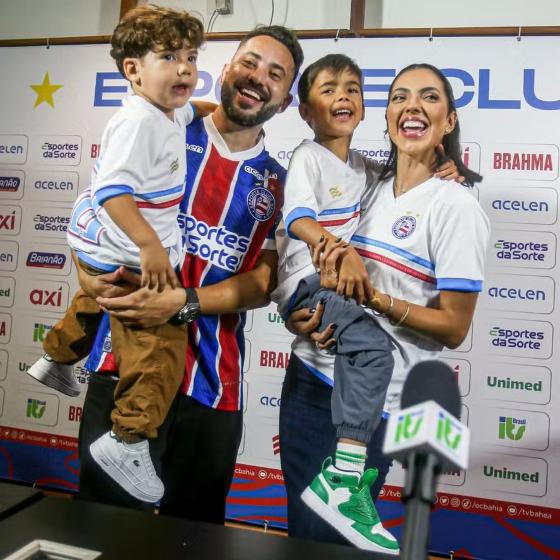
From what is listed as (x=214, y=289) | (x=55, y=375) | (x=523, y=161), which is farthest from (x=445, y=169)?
(x=55, y=375)

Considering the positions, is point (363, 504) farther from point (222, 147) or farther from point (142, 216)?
point (222, 147)

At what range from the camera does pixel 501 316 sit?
6.78 feet

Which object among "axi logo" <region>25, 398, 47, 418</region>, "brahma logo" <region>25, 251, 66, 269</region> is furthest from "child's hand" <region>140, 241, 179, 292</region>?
"axi logo" <region>25, 398, 47, 418</region>

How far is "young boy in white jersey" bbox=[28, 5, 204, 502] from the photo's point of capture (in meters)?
1.72

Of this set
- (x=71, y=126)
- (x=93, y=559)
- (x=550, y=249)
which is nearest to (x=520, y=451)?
(x=550, y=249)

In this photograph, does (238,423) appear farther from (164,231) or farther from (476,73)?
(476,73)

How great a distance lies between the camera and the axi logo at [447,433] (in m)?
0.62

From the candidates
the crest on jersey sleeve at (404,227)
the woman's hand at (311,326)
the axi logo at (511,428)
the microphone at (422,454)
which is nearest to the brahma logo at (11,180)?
the woman's hand at (311,326)

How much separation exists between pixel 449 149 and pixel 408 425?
149 centimetres

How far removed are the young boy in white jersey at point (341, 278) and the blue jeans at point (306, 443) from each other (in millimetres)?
40

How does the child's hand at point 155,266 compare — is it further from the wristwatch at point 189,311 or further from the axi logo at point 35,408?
the axi logo at point 35,408

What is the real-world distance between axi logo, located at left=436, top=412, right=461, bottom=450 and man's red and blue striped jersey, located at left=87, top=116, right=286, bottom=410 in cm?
128

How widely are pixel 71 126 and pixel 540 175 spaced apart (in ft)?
6.12

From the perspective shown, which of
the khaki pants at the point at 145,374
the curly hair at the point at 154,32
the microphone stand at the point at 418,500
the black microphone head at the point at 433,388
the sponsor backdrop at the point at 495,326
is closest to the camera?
the microphone stand at the point at 418,500
